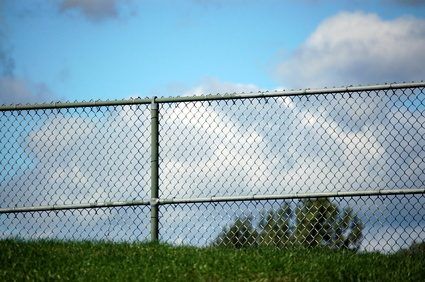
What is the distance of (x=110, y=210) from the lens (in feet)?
23.9

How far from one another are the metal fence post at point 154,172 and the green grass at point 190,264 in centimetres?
58

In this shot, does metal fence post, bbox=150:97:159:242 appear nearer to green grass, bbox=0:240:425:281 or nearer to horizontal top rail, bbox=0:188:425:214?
horizontal top rail, bbox=0:188:425:214

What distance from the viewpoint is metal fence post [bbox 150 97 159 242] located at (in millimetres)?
7195

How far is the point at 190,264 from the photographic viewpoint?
5.63 m

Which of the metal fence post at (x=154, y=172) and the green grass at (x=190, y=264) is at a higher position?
the metal fence post at (x=154, y=172)

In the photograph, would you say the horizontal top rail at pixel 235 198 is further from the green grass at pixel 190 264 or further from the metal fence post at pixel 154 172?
the green grass at pixel 190 264

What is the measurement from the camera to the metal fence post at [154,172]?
7.20 meters

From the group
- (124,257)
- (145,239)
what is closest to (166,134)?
(145,239)

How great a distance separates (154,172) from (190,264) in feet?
6.23

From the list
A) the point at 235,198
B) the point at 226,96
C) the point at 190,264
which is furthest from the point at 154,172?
the point at 190,264

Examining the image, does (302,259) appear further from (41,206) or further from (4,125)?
(4,125)

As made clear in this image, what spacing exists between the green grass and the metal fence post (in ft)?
1.92

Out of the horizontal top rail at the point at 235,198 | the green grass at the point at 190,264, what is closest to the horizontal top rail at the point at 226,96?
the horizontal top rail at the point at 235,198

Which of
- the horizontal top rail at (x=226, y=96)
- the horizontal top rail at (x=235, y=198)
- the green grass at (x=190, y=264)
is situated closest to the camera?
the green grass at (x=190, y=264)
